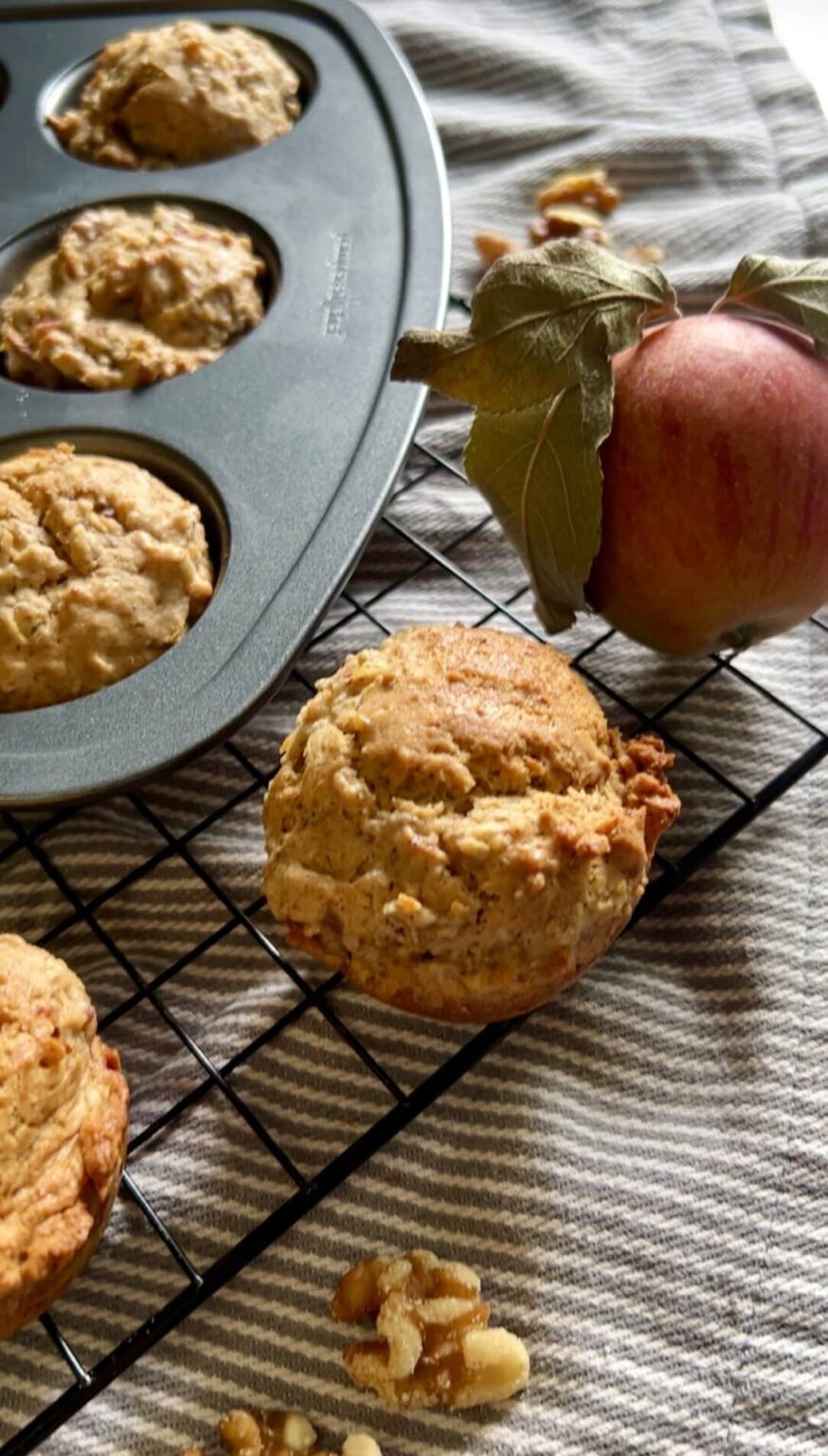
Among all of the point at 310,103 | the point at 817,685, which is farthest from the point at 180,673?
Answer: the point at 310,103

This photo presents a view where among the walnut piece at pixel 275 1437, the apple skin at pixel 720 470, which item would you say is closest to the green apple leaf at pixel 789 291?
the apple skin at pixel 720 470

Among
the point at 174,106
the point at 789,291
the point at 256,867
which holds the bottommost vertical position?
the point at 256,867

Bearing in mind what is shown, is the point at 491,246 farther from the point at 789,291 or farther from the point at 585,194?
the point at 789,291

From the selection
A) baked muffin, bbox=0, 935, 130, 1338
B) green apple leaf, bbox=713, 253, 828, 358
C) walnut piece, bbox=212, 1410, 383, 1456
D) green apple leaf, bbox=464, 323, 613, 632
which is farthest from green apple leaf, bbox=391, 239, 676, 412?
walnut piece, bbox=212, 1410, 383, 1456

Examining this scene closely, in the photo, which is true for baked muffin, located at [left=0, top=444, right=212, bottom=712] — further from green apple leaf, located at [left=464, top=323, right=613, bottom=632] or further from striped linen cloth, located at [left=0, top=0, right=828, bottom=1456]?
green apple leaf, located at [left=464, top=323, right=613, bottom=632]

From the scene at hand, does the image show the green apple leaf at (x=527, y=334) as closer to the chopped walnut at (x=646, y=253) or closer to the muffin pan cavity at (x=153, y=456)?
the muffin pan cavity at (x=153, y=456)

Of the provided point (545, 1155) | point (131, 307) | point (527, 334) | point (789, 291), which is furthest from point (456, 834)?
point (131, 307)
